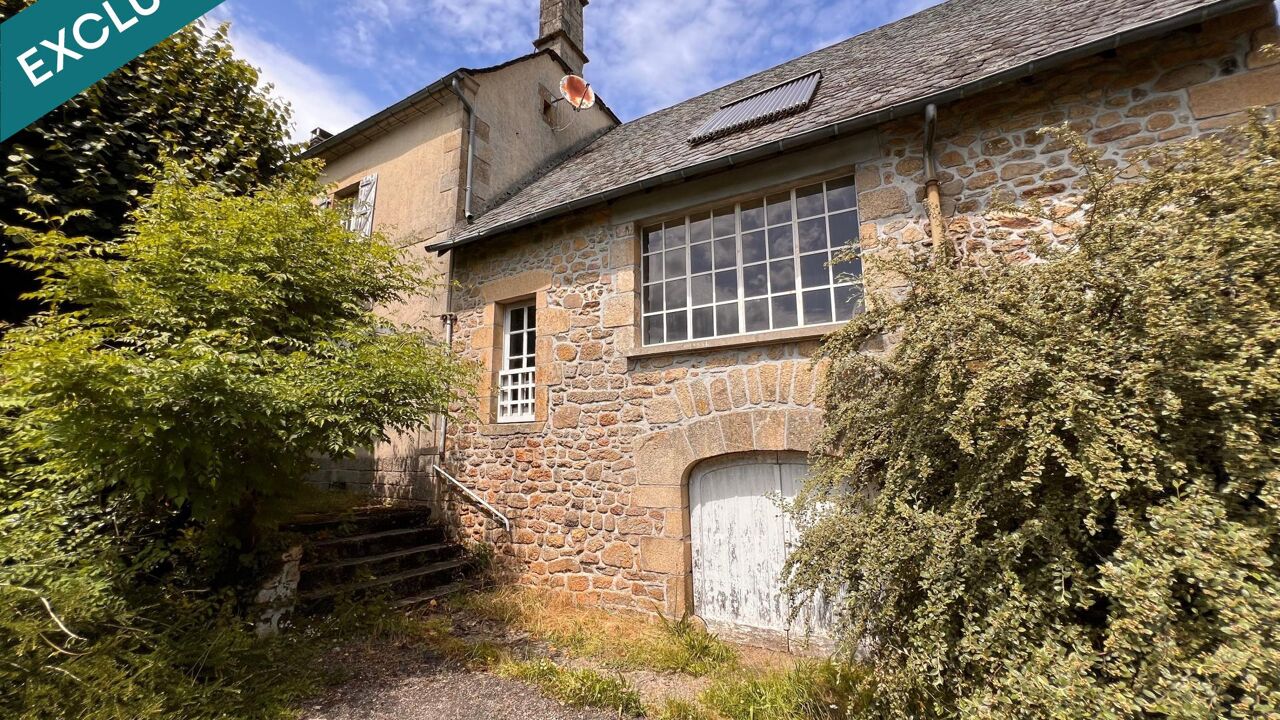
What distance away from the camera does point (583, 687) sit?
143 inches

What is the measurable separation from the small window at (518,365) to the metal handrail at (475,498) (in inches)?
35.9

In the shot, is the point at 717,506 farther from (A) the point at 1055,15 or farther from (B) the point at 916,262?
(A) the point at 1055,15

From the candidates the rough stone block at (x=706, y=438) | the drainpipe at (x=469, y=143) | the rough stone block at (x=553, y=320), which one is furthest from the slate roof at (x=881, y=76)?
the rough stone block at (x=706, y=438)

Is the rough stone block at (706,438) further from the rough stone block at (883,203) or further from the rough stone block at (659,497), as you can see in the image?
the rough stone block at (883,203)

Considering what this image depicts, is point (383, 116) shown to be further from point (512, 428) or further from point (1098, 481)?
point (1098, 481)

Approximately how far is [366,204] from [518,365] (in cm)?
427

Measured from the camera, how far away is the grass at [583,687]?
3.54 m

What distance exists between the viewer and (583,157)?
28.7 feet

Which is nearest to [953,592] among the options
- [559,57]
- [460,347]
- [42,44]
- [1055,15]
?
[1055,15]

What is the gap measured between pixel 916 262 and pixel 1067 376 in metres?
1.35

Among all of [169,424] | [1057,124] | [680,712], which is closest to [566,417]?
[680,712]

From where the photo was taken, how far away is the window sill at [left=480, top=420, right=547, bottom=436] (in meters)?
6.08

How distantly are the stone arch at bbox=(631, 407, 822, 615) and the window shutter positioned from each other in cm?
620

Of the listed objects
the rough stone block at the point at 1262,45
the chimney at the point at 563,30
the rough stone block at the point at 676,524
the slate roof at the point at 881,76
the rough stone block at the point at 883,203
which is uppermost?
the chimney at the point at 563,30
